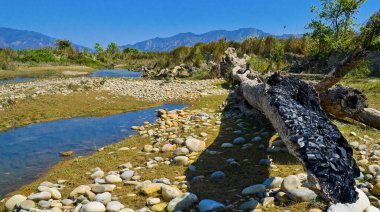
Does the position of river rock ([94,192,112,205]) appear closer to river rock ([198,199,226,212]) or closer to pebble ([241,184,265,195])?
river rock ([198,199,226,212])

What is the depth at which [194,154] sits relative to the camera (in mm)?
7094

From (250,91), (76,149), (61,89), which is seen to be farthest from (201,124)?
(61,89)

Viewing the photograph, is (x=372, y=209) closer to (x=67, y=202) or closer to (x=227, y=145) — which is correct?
(x=227, y=145)

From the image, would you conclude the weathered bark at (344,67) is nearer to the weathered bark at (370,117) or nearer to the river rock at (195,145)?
the weathered bark at (370,117)

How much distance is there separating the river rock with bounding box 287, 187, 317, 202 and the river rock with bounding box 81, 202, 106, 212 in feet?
8.90

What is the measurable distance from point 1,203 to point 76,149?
10.8ft

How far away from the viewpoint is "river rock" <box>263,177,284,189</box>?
496 centimetres

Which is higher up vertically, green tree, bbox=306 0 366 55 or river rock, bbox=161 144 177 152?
green tree, bbox=306 0 366 55

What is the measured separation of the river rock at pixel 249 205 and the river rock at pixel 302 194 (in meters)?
0.50

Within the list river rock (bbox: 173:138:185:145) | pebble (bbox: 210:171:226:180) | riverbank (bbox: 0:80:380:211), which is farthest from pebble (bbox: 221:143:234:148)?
pebble (bbox: 210:171:226:180)

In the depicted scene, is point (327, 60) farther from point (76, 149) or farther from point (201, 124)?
point (76, 149)

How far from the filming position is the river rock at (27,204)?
4.98 meters

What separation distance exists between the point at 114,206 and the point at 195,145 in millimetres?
2992

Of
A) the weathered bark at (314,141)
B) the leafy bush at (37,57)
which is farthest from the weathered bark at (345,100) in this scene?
the leafy bush at (37,57)
